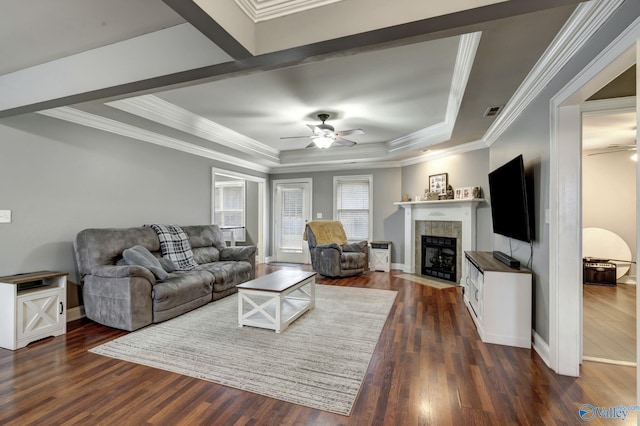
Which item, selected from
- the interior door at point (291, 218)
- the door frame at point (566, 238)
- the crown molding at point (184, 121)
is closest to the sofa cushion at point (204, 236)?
the crown molding at point (184, 121)

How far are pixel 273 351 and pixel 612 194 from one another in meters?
6.19

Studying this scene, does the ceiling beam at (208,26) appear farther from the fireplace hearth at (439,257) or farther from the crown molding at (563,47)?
the fireplace hearth at (439,257)

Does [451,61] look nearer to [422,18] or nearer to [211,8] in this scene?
[422,18]

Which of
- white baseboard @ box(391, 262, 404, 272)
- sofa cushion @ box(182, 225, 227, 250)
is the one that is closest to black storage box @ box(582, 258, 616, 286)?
white baseboard @ box(391, 262, 404, 272)

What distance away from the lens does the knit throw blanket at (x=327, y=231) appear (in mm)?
6062

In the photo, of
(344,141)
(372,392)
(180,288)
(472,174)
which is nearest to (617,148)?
(472,174)

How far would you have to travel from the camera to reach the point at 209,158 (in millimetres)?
5555

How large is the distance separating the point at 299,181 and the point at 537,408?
A: 6276mm

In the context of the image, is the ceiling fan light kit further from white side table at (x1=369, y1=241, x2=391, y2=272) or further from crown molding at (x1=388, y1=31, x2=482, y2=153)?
white side table at (x1=369, y1=241, x2=391, y2=272)

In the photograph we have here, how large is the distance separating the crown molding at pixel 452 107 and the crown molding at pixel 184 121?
295 cm

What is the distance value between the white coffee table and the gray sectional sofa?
75cm

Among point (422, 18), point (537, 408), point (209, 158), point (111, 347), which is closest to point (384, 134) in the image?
point (209, 158)

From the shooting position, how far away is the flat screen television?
107 inches

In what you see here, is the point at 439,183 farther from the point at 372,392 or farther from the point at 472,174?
the point at 372,392
